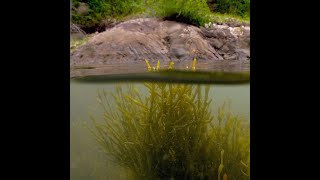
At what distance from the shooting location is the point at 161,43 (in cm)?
299

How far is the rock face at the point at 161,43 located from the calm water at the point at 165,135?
28 cm

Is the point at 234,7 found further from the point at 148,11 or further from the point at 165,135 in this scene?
the point at 165,135

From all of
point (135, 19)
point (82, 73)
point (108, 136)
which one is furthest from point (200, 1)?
point (108, 136)

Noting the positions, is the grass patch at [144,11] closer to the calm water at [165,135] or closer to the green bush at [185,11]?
the green bush at [185,11]

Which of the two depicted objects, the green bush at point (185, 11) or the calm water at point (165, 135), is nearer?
the calm water at point (165, 135)

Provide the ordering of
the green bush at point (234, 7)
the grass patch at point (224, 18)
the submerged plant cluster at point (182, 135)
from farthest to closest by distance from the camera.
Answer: the grass patch at point (224, 18)
the green bush at point (234, 7)
the submerged plant cluster at point (182, 135)

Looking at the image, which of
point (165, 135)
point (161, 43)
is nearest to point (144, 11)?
point (161, 43)

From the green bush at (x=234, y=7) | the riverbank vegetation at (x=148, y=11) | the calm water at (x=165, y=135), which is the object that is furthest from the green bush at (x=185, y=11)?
the calm water at (x=165, y=135)

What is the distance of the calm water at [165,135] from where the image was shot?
262cm

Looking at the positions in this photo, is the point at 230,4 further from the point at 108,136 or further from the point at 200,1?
the point at 108,136

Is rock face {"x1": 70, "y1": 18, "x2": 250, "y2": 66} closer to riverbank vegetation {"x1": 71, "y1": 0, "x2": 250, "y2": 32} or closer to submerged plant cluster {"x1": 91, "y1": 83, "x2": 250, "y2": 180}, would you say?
riverbank vegetation {"x1": 71, "y1": 0, "x2": 250, "y2": 32}
